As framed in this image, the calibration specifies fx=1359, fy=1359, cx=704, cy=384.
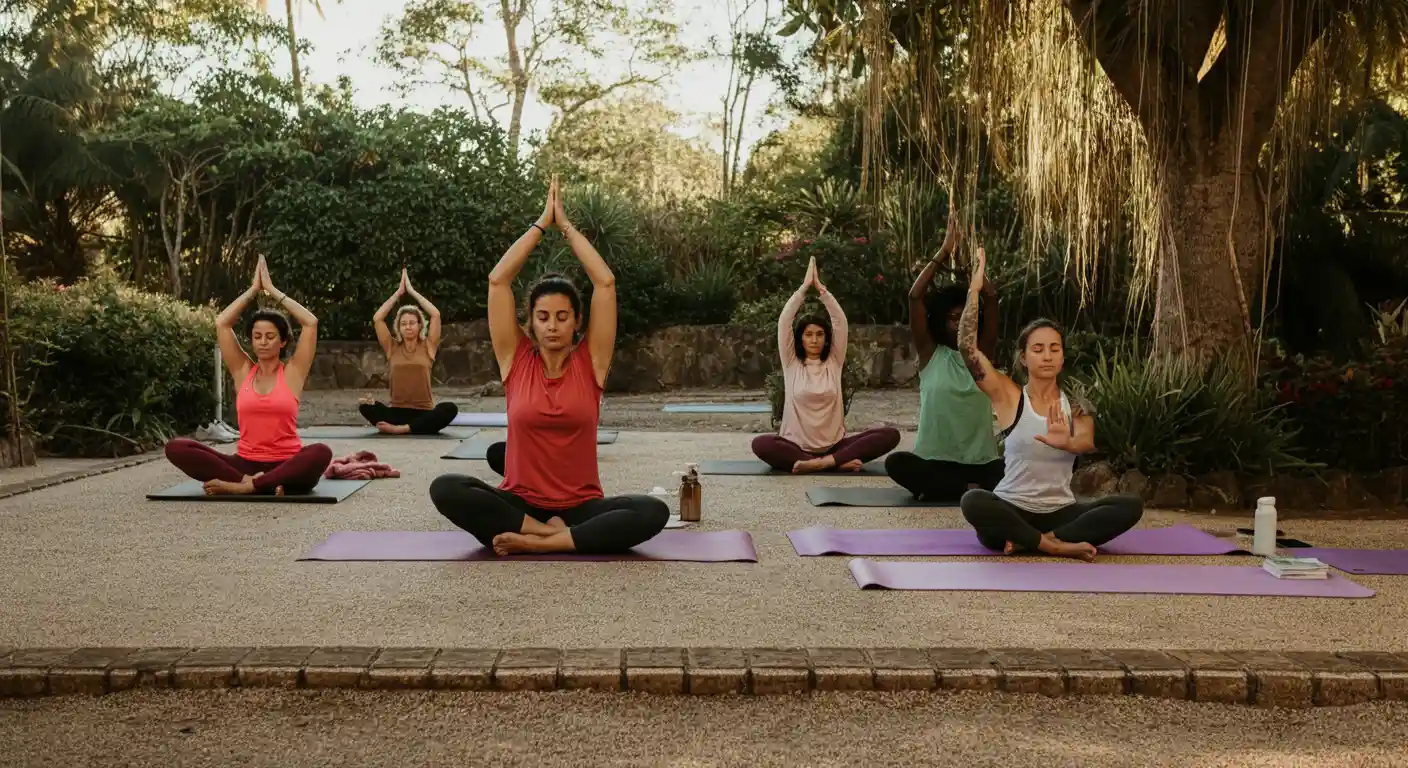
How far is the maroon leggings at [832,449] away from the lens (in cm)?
801

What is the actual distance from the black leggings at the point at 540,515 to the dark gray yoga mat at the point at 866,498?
1735 millimetres

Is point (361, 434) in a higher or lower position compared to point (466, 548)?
higher

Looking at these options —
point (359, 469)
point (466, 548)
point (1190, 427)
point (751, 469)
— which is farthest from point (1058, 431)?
point (359, 469)

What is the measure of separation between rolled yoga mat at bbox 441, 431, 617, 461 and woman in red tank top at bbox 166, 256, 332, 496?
190 cm

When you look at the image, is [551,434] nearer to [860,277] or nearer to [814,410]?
[814,410]

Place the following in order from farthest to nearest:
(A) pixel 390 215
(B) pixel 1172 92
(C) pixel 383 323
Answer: (A) pixel 390 215 < (C) pixel 383 323 < (B) pixel 1172 92

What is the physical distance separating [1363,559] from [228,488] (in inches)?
199

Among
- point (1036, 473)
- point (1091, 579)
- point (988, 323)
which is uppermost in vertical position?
point (988, 323)

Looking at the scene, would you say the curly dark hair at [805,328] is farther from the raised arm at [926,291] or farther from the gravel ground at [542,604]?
the gravel ground at [542,604]

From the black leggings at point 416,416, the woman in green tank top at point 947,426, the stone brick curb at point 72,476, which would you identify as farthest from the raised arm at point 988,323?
the black leggings at point 416,416

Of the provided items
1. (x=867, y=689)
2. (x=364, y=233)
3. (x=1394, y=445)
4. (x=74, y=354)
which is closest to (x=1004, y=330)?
(x=364, y=233)

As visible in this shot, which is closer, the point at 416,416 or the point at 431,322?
the point at 431,322

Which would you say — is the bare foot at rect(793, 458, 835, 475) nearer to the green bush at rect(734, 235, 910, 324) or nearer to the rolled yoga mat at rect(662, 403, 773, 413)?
the rolled yoga mat at rect(662, 403, 773, 413)

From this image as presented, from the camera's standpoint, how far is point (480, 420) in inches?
466
